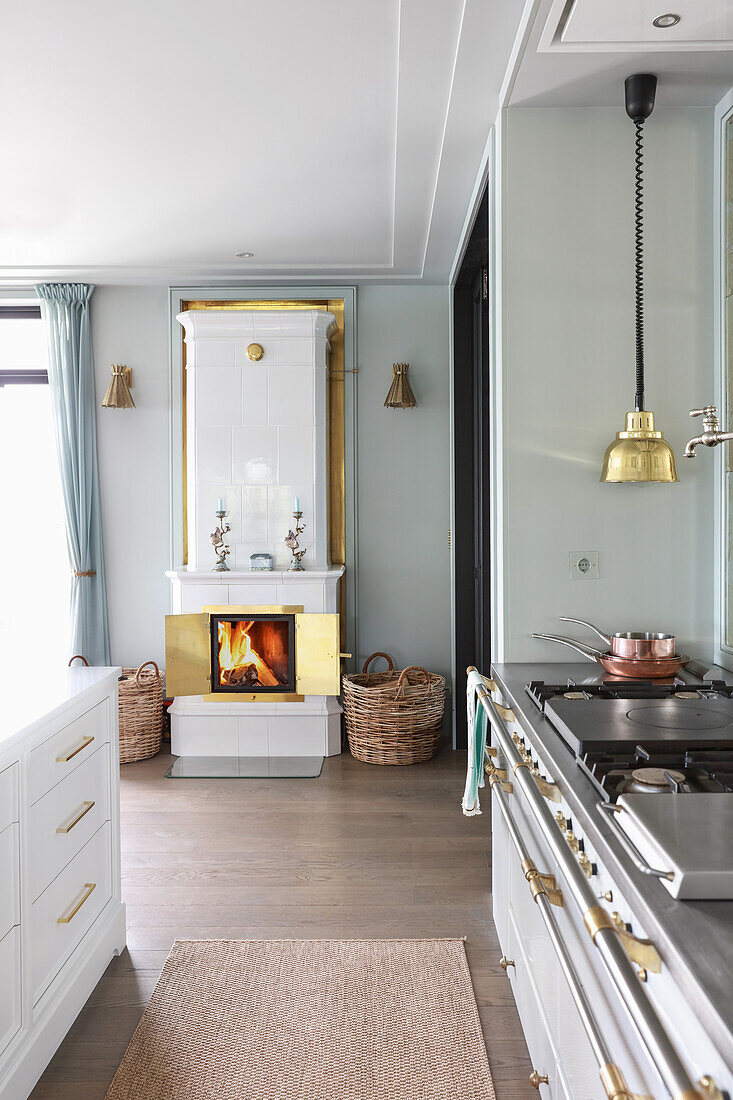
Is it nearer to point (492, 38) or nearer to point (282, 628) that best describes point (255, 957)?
point (282, 628)

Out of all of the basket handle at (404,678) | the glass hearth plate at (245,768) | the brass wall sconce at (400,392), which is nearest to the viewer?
the glass hearth plate at (245,768)

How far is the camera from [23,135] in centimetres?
289

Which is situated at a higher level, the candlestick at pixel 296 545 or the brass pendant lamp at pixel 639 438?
the brass pendant lamp at pixel 639 438

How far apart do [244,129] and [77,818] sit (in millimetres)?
2278

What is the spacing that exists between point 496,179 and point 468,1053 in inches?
94.8

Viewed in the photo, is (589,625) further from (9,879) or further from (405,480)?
(405,480)

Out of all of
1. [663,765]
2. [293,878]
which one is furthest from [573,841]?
[293,878]

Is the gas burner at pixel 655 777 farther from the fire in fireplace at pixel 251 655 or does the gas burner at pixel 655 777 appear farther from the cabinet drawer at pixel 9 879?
the fire in fireplace at pixel 251 655

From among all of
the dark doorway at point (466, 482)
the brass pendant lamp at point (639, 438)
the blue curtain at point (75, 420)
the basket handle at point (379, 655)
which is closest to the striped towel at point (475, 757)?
the brass pendant lamp at point (639, 438)

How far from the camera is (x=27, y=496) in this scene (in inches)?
185

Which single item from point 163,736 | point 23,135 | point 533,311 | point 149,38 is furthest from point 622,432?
point 163,736

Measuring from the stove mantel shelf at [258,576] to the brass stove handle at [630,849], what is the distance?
310 cm

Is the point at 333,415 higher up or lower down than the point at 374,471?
higher up

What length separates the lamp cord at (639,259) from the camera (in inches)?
89.9
